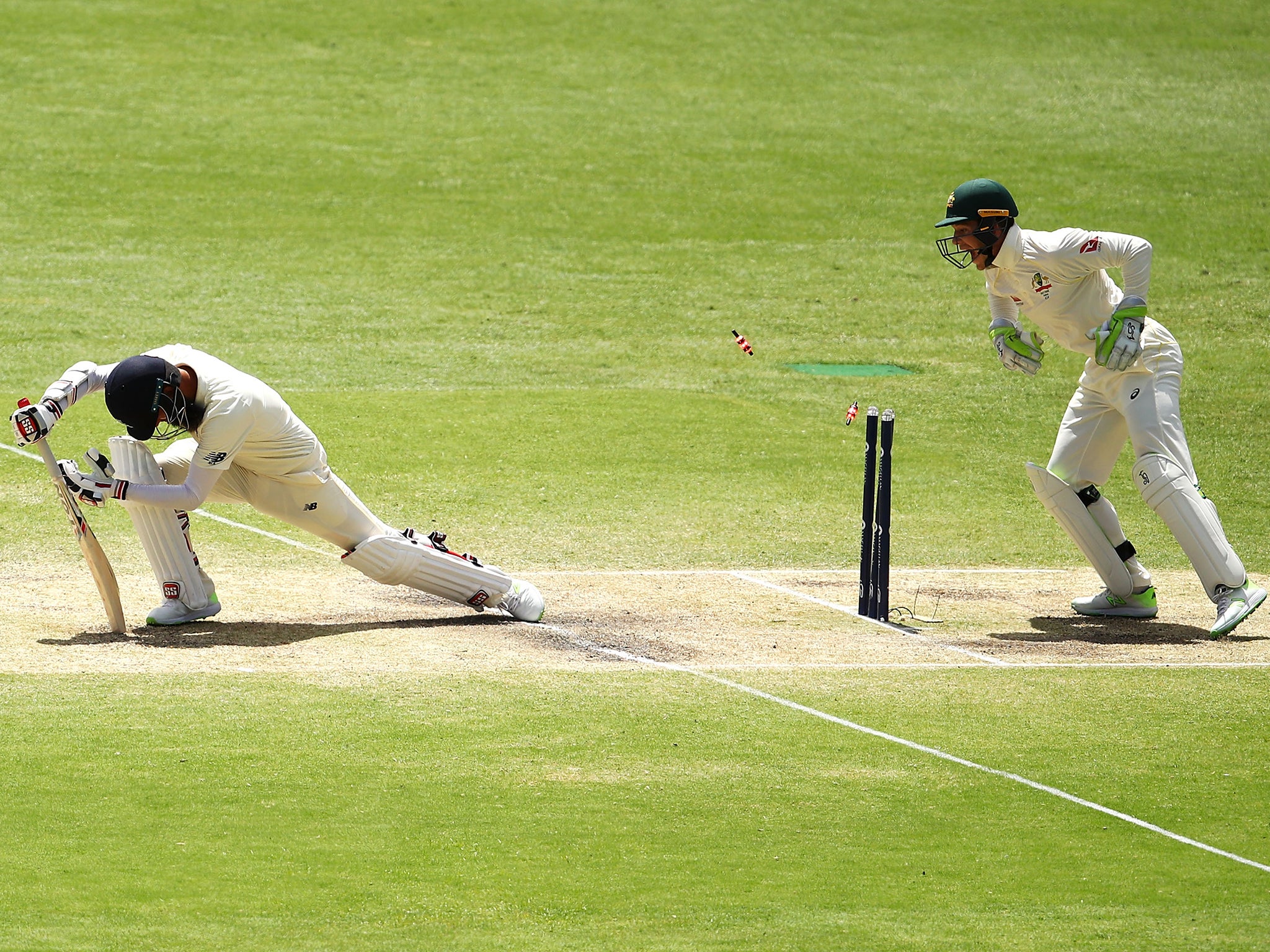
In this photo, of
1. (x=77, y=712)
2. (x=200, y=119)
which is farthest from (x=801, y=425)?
(x=200, y=119)

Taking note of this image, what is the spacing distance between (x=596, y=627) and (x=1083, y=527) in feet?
9.51

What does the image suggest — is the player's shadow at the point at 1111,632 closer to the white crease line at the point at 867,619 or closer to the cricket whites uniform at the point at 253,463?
the white crease line at the point at 867,619

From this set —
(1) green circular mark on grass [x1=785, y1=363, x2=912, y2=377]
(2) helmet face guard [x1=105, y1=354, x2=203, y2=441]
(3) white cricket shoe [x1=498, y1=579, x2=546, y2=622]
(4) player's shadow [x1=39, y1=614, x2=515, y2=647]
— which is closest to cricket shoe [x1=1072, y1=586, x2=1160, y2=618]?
(3) white cricket shoe [x1=498, y1=579, x2=546, y2=622]

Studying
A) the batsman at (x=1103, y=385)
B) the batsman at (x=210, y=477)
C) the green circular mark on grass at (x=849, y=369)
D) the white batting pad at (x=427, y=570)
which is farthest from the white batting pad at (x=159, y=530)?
the green circular mark on grass at (x=849, y=369)

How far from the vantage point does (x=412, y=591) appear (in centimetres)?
1001

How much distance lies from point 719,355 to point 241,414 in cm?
926

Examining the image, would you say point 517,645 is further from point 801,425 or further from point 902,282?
point 902,282

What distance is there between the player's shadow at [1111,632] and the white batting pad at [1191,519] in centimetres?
30

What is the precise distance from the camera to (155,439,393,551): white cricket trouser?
8867 millimetres

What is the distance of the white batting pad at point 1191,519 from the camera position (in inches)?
355

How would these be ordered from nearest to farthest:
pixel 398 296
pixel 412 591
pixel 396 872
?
pixel 396 872 → pixel 412 591 → pixel 398 296

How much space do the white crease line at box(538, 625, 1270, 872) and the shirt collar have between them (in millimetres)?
3025

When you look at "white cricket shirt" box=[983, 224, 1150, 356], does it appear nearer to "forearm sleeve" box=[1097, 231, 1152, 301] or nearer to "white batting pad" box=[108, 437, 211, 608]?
"forearm sleeve" box=[1097, 231, 1152, 301]

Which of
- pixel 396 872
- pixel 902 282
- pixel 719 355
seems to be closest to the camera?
pixel 396 872
